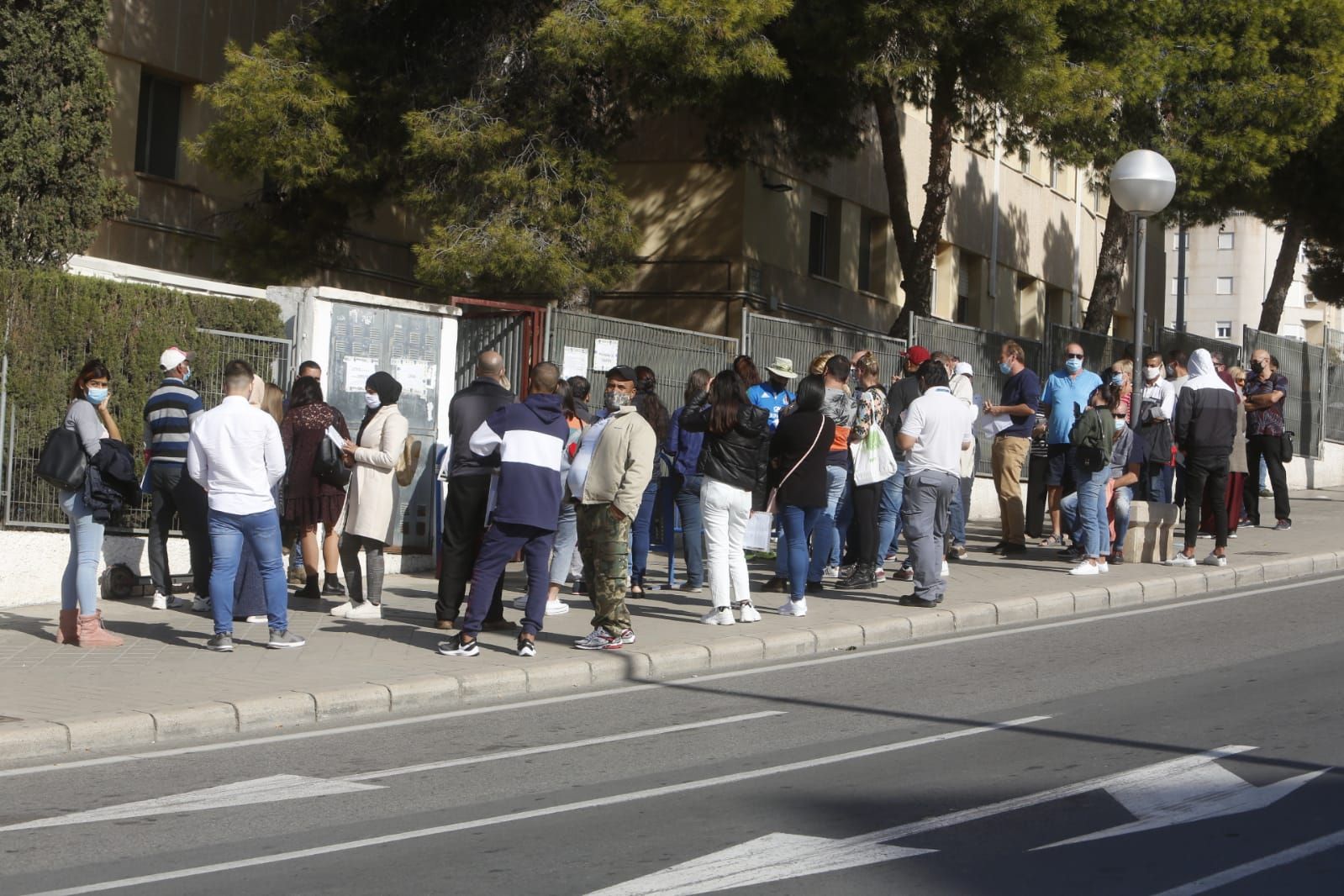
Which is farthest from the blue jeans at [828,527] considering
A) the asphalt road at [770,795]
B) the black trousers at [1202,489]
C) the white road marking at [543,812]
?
the white road marking at [543,812]

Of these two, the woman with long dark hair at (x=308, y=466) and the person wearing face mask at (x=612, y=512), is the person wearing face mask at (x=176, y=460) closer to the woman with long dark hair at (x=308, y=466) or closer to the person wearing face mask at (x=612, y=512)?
the woman with long dark hair at (x=308, y=466)

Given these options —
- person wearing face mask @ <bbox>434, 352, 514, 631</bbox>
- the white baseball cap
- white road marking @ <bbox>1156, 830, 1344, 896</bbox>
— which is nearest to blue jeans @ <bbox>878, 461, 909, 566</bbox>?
person wearing face mask @ <bbox>434, 352, 514, 631</bbox>

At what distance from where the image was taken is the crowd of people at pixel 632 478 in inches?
423

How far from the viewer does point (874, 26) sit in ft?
63.6

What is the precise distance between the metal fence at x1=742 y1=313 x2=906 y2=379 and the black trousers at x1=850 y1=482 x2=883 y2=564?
436 cm

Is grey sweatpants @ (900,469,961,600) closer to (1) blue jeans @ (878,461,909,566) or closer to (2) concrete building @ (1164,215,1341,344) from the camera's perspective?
(1) blue jeans @ (878,461,909,566)

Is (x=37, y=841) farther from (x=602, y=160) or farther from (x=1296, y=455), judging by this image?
(x=1296, y=455)

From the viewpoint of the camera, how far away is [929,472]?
512 inches

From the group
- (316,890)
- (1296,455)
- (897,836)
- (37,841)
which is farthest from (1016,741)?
(1296,455)

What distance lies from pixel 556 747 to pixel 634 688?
6.38 feet

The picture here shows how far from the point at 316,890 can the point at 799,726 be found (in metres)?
→ 3.70

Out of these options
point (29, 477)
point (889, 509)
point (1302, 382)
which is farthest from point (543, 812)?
point (1302, 382)

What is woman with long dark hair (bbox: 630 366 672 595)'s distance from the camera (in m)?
13.8

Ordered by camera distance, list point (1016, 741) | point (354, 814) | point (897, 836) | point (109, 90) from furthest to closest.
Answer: point (109, 90)
point (1016, 741)
point (354, 814)
point (897, 836)
